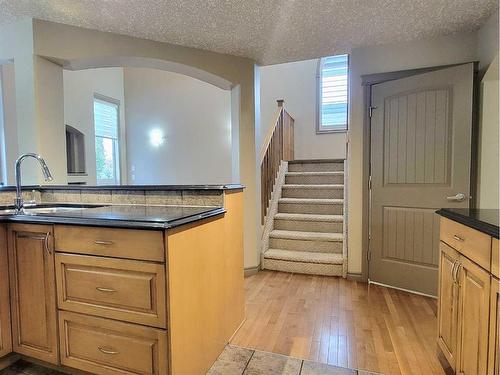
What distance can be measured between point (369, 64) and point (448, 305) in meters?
2.29

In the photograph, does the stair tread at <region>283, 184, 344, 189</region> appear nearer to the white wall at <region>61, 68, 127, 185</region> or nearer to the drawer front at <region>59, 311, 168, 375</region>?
the drawer front at <region>59, 311, 168, 375</region>

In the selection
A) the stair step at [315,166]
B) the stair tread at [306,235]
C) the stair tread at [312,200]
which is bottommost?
the stair tread at [306,235]

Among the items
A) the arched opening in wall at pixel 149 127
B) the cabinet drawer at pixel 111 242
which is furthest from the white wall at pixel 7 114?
the cabinet drawer at pixel 111 242

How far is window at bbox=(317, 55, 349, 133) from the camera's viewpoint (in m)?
5.60

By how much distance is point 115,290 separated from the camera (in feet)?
4.64

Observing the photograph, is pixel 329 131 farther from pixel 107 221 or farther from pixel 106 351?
pixel 106 351

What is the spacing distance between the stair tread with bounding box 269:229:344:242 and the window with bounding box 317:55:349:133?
2.73 metres

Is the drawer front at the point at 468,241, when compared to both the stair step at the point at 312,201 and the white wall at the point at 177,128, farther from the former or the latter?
the white wall at the point at 177,128

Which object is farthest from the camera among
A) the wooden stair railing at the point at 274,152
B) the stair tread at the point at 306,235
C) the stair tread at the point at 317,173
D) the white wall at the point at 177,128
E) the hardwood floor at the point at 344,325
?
the white wall at the point at 177,128

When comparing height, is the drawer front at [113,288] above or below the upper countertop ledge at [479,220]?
below

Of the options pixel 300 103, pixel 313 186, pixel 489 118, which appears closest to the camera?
pixel 489 118

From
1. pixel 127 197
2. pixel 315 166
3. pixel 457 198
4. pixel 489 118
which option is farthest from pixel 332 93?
pixel 127 197

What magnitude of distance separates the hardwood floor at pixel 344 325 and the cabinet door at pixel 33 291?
1.09 meters

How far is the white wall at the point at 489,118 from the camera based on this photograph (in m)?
2.22
